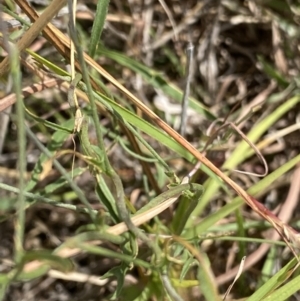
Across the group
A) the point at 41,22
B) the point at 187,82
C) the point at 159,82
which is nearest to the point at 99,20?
the point at 41,22

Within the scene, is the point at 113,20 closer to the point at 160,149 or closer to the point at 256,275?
the point at 160,149

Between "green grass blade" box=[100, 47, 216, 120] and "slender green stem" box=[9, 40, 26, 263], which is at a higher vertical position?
"slender green stem" box=[9, 40, 26, 263]

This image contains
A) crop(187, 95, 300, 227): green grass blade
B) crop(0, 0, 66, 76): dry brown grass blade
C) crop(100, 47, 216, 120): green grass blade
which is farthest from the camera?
crop(100, 47, 216, 120): green grass blade

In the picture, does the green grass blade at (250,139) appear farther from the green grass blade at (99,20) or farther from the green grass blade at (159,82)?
the green grass blade at (99,20)

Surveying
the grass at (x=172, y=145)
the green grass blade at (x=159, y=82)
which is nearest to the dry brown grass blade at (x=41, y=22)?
the grass at (x=172, y=145)

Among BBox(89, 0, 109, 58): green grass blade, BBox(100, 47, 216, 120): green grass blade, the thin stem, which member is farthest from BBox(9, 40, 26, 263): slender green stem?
BBox(100, 47, 216, 120): green grass blade

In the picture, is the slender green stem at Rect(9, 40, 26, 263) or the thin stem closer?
the slender green stem at Rect(9, 40, 26, 263)

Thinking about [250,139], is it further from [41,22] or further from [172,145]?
[41,22]

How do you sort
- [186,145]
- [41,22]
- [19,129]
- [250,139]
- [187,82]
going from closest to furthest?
[19,129] → [41,22] → [186,145] → [187,82] → [250,139]

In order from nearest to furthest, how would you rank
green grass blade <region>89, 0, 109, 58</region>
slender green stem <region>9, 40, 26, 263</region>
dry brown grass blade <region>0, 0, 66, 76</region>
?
slender green stem <region>9, 40, 26, 263</region> < dry brown grass blade <region>0, 0, 66, 76</region> < green grass blade <region>89, 0, 109, 58</region>

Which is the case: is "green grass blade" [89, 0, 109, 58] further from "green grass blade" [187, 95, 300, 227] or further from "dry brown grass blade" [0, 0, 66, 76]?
"green grass blade" [187, 95, 300, 227]
